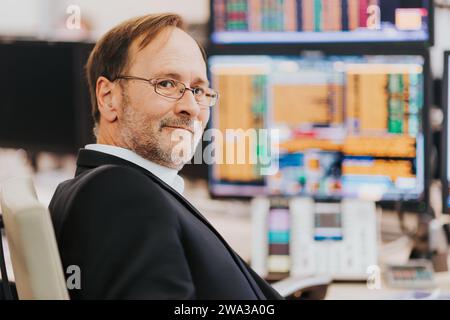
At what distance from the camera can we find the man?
3.28ft

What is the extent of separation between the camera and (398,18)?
1834mm

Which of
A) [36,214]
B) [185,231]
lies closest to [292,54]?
[185,231]

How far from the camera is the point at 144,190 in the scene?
3.43 feet

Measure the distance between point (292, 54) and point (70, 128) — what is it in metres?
0.68

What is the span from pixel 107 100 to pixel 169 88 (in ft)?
0.42

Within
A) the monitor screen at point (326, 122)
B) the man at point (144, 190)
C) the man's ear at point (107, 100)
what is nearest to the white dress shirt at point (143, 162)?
the man at point (144, 190)

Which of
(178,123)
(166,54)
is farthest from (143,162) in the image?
(166,54)

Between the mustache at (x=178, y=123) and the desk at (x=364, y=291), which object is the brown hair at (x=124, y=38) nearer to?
the mustache at (x=178, y=123)

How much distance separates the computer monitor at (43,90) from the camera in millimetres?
2021

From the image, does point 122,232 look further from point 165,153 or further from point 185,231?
point 165,153

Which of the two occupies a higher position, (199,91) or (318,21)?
A: (318,21)

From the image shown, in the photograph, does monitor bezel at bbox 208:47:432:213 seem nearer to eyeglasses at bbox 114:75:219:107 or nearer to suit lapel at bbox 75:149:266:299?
eyeglasses at bbox 114:75:219:107

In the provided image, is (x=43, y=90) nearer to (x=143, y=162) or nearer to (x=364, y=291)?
(x=143, y=162)

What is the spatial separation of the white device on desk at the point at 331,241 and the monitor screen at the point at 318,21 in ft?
1.46
